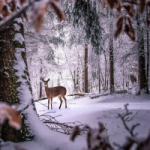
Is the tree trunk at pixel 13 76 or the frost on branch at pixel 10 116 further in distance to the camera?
the tree trunk at pixel 13 76

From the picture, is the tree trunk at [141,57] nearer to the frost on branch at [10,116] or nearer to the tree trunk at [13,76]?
the tree trunk at [13,76]

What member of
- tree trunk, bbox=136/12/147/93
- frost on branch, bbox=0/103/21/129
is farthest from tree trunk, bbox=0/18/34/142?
tree trunk, bbox=136/12/147/93

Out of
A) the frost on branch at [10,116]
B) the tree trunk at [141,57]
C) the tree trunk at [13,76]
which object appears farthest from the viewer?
the tree trunk at [141,57]

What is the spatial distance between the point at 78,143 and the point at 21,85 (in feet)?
4.75

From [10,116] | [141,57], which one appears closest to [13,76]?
[10,116]

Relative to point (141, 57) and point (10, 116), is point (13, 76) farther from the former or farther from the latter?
point (141, 57)

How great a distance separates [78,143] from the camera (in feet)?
8.80

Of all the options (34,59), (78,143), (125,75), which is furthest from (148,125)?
(125,75)

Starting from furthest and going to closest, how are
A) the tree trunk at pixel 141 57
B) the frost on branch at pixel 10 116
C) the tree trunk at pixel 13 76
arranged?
the tree trunk at pixel 141 57
the tree trunk at pixel 13 76
the frost on branch at pixel 10 116

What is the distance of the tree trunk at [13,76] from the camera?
2.84 metres

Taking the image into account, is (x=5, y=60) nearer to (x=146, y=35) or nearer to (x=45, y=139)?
(x=45, y=139)

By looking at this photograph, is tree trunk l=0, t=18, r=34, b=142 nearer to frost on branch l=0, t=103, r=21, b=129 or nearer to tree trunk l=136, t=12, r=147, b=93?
frost on branch l=0, t=103, r=21, b=129

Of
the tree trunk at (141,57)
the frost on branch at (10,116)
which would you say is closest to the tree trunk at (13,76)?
the frost on branch at (10,116)

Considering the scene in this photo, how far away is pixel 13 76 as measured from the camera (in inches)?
122
